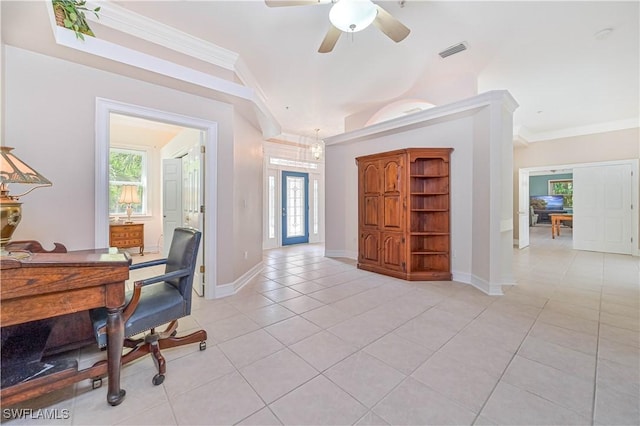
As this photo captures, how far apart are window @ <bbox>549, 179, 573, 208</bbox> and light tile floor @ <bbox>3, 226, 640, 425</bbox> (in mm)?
11986

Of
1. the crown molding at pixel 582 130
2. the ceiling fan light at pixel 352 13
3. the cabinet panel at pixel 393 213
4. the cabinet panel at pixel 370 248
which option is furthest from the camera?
the crown molding at pixel 582 130

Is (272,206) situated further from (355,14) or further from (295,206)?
Result: (355,14)

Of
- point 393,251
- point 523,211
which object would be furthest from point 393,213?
point 523,211

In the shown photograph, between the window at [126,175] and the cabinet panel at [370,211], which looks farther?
the window at [126,175]

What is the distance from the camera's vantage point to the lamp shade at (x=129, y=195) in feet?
18.0

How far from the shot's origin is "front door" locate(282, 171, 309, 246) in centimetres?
719

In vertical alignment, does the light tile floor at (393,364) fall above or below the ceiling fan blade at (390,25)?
below

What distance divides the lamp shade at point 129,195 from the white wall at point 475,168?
502 cm

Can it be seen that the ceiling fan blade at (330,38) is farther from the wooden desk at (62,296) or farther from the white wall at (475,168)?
the wooden desk at (62,296)

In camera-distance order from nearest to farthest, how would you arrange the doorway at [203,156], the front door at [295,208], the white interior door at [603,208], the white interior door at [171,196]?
the doorway at [203,156] → the white interior door at [171,196] → the white interior door at [603,208] → the front door at [295,208]

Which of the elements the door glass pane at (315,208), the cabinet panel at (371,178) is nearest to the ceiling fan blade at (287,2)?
the cabinet panel at (371,178)

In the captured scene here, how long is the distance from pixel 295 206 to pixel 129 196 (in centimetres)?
392

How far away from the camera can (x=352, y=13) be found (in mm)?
2008

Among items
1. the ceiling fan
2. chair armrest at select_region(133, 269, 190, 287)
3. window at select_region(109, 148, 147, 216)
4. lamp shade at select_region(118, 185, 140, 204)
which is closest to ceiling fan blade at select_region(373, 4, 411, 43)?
the ceiling fan
